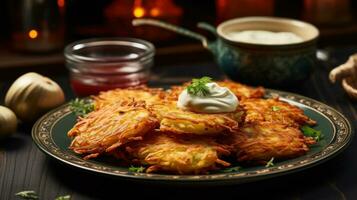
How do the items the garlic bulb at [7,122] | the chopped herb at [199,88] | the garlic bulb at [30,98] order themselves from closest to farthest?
1. the chopped herb at [199,88]
2. the garlic bulb at [7,122]
3. the garlic bulb at [30,98]

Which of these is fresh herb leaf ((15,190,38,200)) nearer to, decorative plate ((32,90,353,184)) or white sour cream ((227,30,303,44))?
decorative plate ((32,90,353,184))

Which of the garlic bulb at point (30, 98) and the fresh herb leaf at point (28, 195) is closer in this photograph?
the fresh herb leaf at point (28, 195)

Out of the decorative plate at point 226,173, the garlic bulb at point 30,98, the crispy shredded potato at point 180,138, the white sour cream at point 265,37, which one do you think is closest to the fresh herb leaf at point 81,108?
the decorative plate at point 226,173

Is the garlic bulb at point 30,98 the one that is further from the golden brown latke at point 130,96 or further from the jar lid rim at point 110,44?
the jar lid rim at point 110,44

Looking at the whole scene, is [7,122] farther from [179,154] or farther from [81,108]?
[179,154]

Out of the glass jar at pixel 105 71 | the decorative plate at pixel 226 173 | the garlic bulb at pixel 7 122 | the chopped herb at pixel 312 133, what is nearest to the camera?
the decorative plate at pixel 226 173

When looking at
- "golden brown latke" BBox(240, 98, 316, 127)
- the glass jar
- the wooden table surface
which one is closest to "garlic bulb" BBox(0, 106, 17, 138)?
the wooden table surface

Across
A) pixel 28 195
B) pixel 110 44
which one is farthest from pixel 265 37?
pixel 28 195
